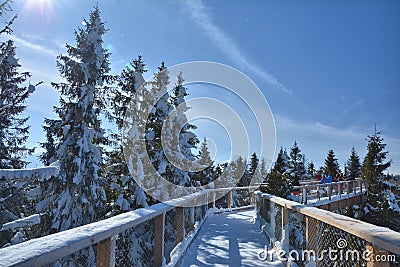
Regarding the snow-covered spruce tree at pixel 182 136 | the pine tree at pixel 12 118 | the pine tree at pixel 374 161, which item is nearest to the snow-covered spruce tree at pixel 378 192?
the pine tree at pixel 374 161

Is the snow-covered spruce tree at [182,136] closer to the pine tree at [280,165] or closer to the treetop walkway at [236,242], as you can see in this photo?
the pine tree at [280,165]

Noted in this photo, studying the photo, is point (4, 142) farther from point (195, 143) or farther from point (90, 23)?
point (195, 143)

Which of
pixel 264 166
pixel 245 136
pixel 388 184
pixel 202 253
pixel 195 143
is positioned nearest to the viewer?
pixel 202 253

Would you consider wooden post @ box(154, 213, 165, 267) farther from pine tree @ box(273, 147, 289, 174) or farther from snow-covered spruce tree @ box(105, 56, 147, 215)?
pine tree @ box(273, 147, 289, 174)

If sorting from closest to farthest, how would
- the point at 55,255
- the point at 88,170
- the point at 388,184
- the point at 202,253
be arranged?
the point at 55,255 → the point at 202,253 → the point at 88,170 → the point at 388,184

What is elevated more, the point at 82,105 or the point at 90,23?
the point at 90,23

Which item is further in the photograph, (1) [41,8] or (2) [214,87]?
(2) [214,87]

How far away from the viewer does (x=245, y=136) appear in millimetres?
15625

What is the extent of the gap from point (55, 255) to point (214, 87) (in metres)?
13.4

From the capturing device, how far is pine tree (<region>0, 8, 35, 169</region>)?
13.0 meters

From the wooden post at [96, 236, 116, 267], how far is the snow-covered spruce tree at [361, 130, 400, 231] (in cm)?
2667

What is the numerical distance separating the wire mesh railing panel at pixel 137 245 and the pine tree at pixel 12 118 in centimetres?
748

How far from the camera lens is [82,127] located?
1235 cm

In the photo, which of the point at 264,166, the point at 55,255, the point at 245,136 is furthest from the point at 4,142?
the point at 264,166
